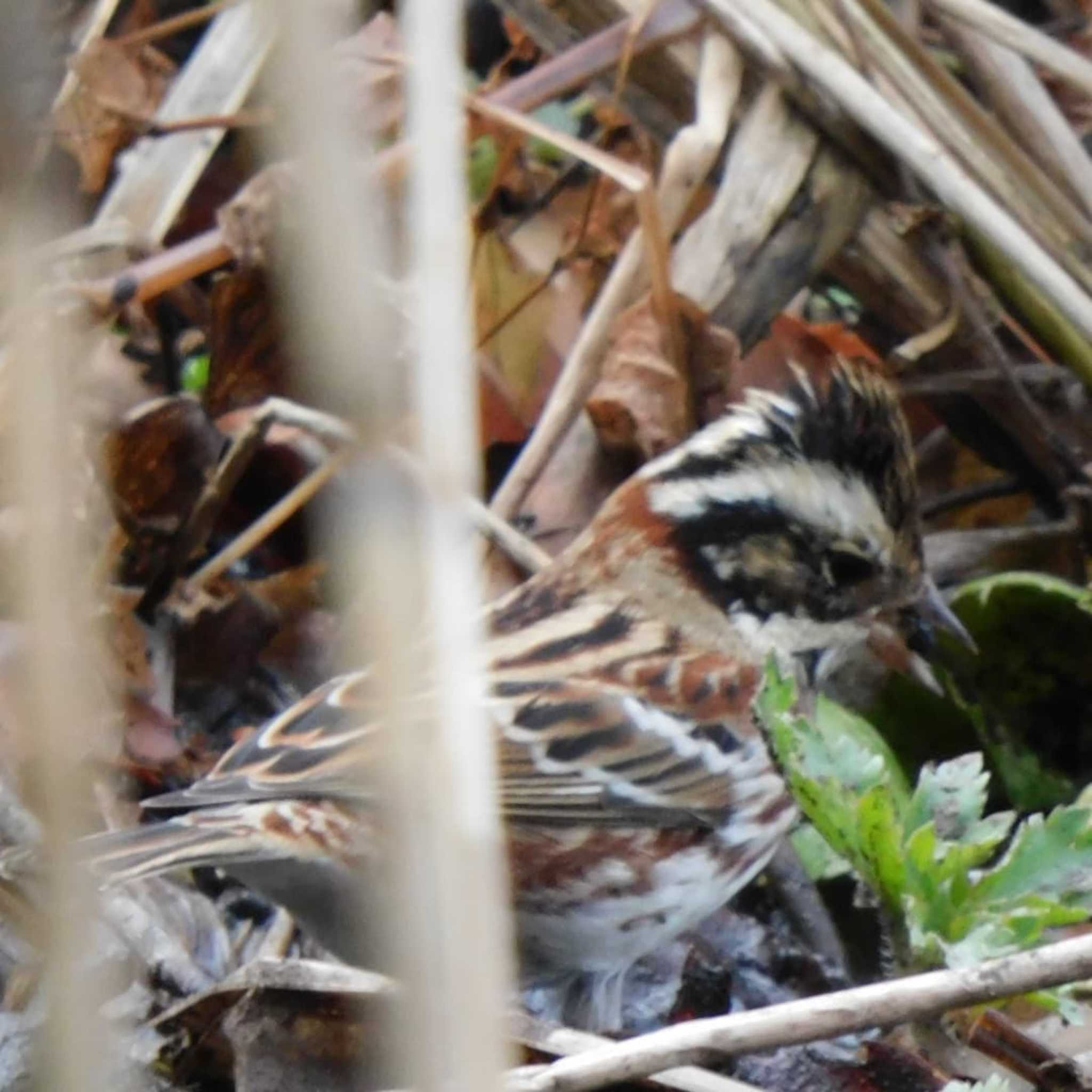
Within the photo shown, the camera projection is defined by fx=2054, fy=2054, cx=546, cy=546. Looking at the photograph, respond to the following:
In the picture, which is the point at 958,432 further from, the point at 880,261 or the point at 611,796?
the point at 611,796

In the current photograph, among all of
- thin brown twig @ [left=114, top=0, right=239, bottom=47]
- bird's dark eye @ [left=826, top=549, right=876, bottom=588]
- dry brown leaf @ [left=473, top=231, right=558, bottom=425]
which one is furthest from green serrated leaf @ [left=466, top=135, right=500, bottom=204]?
bird's dark eye @ [left=826, top=549, right=876, bottom=588]

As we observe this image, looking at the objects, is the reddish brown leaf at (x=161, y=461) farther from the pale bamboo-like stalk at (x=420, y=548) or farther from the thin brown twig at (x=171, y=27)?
the pale bamboo-like stalk at (x=420, y=548)

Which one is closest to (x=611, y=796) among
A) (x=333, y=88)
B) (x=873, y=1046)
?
(x=873, y=1046)

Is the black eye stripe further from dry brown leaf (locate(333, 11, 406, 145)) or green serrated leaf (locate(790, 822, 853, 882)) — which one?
dry brown leaf (locate(333, 11, 406, 145))

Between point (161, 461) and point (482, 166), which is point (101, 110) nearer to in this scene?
point (482, 166)

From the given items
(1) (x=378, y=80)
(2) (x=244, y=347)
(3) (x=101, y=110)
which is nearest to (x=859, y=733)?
(2) (x=244, y=347)

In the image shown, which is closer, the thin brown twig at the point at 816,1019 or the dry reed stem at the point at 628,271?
the thin brown twig at the point at 816,1019

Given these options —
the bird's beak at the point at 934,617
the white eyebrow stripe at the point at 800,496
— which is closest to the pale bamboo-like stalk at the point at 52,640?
the white eyebrow stripe at the point at 800,496
